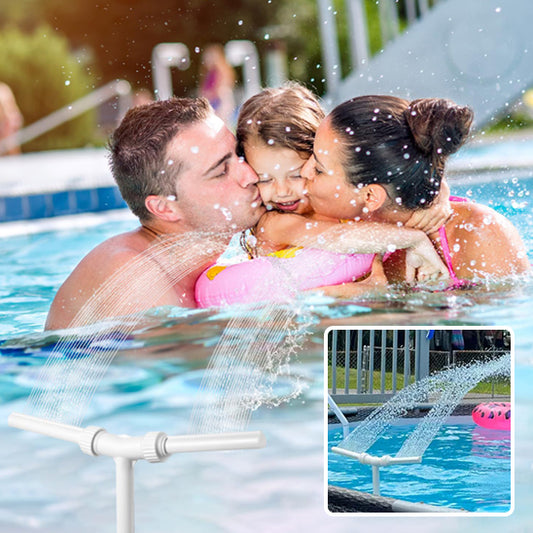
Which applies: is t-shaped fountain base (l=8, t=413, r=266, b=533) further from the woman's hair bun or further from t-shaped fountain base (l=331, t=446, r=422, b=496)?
the woman's hair bun

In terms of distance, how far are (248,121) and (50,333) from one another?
2.50 ft

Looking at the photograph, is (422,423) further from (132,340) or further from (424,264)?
(132,340)

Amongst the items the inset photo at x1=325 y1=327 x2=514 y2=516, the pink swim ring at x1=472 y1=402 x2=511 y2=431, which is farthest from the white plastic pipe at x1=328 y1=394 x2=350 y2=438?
the pink swim ring at x1=472 y1=402 x2=511 y2=431

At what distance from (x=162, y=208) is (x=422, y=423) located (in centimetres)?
90

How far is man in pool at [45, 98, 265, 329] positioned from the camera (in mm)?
2240

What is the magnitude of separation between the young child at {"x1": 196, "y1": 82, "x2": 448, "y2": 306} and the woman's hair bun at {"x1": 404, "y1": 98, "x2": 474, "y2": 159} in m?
0.16

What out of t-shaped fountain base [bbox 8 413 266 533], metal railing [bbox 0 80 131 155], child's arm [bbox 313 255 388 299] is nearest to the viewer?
t-shaped fountain base [bbox 8 413 266 533]

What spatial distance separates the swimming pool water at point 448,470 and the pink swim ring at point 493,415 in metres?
0.01

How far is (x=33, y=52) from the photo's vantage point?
9406 mm

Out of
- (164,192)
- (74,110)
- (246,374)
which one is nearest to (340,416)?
(246,374)

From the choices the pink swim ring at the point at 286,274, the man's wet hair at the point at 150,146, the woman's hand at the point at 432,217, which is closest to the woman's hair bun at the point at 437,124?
the woman's hand at the point at 432,217

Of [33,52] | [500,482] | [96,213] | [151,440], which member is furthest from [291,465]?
[33,52]

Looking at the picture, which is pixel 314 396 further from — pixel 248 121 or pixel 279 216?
pixel 248 121

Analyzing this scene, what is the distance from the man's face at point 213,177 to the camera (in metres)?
2.28
